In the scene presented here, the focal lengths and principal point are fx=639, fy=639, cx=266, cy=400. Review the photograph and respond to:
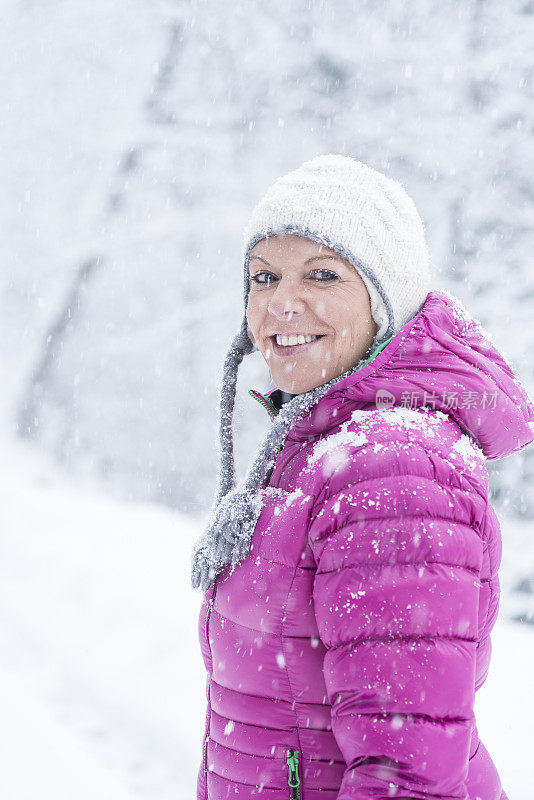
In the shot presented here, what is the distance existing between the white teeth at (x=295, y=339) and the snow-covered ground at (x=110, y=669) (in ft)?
7.84

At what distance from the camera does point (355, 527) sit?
1017 mm

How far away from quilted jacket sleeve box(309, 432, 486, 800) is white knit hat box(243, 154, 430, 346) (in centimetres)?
47

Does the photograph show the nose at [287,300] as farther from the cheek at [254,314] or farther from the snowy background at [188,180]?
the snowy background at [188,180]

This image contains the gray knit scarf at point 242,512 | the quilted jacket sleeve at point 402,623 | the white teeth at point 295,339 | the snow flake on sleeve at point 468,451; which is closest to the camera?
the quilted jacket sleeve at point 402,623

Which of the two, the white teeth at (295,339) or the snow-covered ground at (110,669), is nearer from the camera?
the white teeth at (295,339)

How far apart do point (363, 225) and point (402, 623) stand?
0.83 m

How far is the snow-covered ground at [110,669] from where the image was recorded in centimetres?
293

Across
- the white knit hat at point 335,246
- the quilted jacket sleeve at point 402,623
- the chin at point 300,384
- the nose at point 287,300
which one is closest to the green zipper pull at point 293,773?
the quilted jacket sleeve at point 402,623

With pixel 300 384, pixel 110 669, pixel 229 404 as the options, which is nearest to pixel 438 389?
pixel 300 384

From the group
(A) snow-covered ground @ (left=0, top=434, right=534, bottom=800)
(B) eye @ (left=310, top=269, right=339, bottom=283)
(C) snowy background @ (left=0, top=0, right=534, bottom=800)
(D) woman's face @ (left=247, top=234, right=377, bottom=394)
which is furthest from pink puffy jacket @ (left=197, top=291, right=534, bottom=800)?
(C) snowy background @ (left=0, top=0, right=534, bottom=800)

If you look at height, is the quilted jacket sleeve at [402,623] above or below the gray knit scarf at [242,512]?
below

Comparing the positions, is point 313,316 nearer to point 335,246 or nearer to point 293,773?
point 335,246

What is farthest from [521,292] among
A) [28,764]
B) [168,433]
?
[28,764]

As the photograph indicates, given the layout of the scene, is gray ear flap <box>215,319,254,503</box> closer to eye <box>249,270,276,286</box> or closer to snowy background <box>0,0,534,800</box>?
eye <box>249,270,276,286</box>
